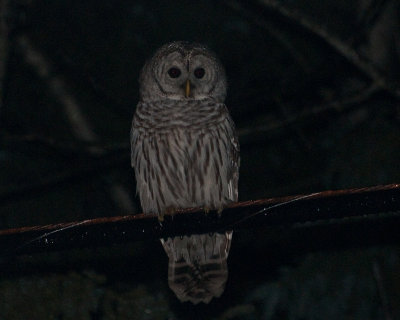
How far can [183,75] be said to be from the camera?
21.6ft

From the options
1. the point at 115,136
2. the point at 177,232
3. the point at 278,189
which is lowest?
the point at 177,232

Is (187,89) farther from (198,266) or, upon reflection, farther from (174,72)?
(198,266)

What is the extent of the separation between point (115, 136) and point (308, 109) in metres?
2.40

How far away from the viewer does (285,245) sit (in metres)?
7.23

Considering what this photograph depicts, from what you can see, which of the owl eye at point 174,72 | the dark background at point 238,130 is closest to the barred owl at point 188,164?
the owl eye at point 174,72

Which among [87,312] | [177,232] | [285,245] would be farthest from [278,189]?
[177,232]

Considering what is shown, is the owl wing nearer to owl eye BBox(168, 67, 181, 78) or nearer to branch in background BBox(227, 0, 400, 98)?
owl eye BBox(168, 67, 181, 78)

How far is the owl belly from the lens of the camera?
19.6ft

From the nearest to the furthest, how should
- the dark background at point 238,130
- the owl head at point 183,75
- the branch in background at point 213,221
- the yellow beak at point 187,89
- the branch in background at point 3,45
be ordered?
the branch in background at point 213,221, the yellow beak at point 187,89, the owl head at point 183,75, the dark background at point 238,130, the branch in background at point 3,45

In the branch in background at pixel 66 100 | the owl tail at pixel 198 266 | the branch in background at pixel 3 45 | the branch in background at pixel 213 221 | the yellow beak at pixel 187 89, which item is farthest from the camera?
the branch in background at pixel 66 100

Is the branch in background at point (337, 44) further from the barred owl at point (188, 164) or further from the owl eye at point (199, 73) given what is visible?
the barred owl at point (188, 164)

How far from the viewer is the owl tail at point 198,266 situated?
225 inches

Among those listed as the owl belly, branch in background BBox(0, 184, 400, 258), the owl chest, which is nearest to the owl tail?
the owl belly

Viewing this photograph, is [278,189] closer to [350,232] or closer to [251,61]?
[350,232]
